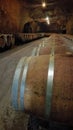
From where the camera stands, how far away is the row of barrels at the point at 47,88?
3.83ft

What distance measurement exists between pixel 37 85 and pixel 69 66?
0.87 feet

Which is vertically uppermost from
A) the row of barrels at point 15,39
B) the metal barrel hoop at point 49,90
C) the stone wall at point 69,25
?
the stone wall at point 69,25

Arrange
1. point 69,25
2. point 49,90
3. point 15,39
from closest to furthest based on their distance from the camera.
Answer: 1. point 49,90
2. point 15,39
3. point 69,25

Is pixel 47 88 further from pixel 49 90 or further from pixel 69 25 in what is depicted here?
pixel 69 25

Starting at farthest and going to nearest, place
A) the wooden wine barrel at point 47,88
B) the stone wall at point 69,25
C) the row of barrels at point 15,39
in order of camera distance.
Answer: the stone wall at point 69,25
the row of barrels at point 15,39
the wooden wine barrel at point 47,88

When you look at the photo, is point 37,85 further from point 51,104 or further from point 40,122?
point 40,122

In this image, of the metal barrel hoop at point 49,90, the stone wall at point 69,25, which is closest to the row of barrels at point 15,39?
the stone wall at point 69,25

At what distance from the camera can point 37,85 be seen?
1.22m

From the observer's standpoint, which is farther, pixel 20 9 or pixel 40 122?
pixel 20 9

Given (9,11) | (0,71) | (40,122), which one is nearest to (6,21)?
(9,11)

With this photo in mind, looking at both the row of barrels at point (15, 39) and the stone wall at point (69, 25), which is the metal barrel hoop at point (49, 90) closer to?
the row of barrels at point (15, 39)

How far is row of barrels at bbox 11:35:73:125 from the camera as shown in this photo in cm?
117

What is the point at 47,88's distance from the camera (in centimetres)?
119

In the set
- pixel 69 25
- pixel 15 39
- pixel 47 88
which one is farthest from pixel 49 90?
pixel 69 25
